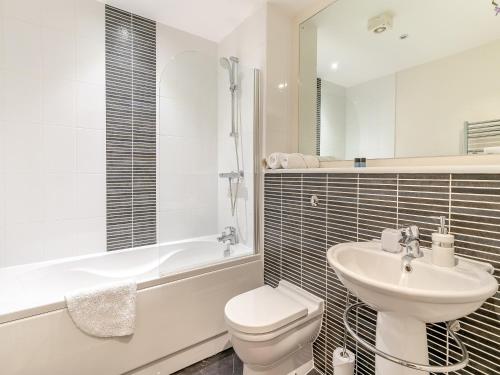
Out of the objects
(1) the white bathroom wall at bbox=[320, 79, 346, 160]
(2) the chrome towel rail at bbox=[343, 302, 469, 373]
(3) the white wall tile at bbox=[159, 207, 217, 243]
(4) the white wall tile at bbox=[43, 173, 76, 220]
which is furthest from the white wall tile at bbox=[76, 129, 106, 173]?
(2) the chrome towel rail at bbox=[343, 302, 469, 373]

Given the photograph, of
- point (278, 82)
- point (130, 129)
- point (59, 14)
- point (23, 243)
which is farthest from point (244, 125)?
point (23, 243)

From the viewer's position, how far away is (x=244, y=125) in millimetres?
2031

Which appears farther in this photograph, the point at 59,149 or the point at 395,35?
the point at 59,149

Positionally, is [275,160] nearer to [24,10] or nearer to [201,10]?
[201,10]

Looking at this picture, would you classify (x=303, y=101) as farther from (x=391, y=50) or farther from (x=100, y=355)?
(x=100, y=355)

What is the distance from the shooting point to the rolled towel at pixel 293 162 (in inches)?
66.4

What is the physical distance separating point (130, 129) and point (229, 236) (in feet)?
4.14

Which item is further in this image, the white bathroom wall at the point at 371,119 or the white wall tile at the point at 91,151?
the white wall tile at the point at 91,151

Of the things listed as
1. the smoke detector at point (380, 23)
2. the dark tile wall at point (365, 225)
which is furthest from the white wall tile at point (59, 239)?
the smoke detector at point (380, 23)

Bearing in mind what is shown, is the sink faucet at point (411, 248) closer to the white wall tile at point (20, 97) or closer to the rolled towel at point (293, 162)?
the rolled towel at point (293, 162)

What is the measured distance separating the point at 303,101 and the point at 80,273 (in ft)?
7.25

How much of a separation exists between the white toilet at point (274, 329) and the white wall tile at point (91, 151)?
59.9 inches

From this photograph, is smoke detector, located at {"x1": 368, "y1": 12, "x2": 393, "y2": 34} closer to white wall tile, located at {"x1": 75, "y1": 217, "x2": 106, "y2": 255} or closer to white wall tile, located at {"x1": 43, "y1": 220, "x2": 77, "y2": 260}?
white wall tile, located at {"x1": 75, "y1": 217, "x2": 106, "y2": 255}

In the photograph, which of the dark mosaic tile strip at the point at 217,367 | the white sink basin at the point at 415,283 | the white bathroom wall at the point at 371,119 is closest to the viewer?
the white sink basin at the point at 415,283
